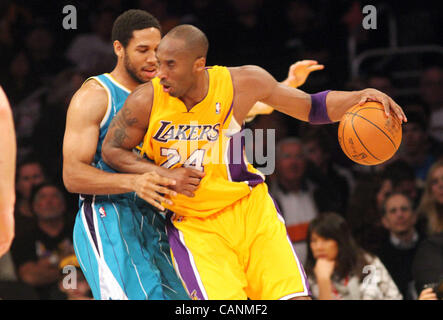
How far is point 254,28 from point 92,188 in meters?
3.89

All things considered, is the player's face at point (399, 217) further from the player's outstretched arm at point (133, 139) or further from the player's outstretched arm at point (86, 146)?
the player's outstretched arm at point (86, 146)

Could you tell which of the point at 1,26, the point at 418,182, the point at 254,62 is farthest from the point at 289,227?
the point at 1,26

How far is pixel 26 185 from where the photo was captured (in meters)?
6.22

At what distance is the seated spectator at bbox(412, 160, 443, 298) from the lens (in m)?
5.23

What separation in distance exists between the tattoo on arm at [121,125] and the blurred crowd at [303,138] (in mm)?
2052

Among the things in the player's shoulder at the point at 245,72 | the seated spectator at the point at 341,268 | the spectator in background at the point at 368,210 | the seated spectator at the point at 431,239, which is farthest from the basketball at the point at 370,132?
the spectator in background at the point at 368,210

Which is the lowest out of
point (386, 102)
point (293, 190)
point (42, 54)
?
point (293, 190)

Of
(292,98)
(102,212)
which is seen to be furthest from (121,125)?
(292,98)

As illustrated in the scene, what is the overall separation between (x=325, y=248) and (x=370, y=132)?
1.82 meters

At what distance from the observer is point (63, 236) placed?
19.5ft

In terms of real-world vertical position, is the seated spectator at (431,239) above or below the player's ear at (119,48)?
below

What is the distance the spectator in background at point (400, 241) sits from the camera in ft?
18.5

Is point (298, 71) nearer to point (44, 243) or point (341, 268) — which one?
point (341, 268)
